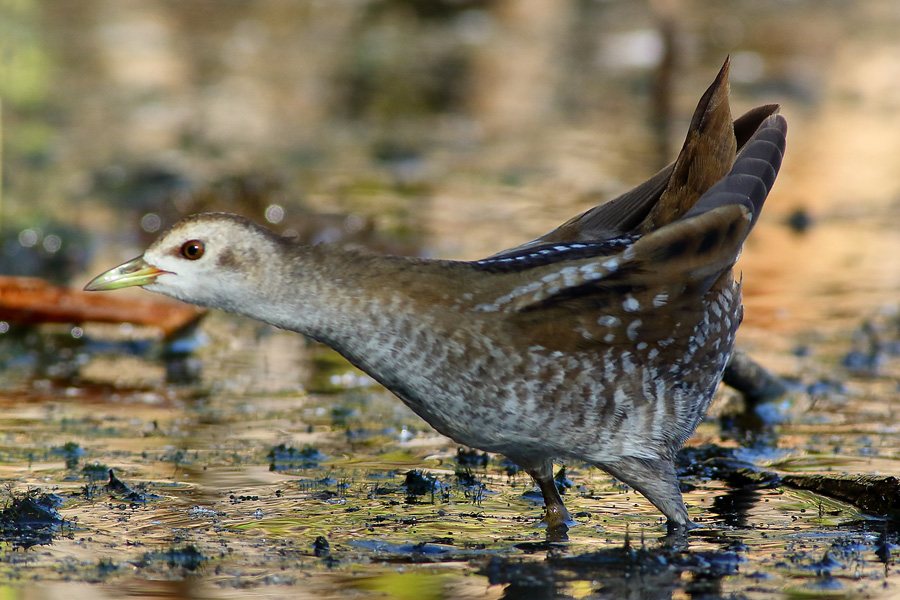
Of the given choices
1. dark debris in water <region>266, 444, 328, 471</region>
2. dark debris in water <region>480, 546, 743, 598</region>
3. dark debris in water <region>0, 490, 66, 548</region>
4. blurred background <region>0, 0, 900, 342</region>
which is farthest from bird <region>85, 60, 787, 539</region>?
blurred background <region>0, 0, 900, 342</region>

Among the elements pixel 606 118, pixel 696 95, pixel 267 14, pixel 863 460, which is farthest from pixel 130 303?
pixel 267 14

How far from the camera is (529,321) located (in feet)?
13.1

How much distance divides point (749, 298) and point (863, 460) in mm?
2824

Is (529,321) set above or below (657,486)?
above

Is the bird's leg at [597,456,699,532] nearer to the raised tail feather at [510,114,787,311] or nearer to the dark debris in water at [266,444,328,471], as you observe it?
the raised tail feather at [510,114,787,311]

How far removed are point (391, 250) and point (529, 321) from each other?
444cm

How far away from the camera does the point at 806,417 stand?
217 inches

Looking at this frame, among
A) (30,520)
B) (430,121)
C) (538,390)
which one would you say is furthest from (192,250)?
(430,121)

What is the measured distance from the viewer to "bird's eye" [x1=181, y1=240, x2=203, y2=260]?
395 cm

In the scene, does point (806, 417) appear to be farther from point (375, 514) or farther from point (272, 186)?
point (272, 186)

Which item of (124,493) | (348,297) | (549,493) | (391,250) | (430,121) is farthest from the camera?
(430,121)

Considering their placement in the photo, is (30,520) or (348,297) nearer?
(348,297)

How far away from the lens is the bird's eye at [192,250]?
13.0ft

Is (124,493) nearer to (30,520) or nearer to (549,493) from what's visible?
(30,520)
